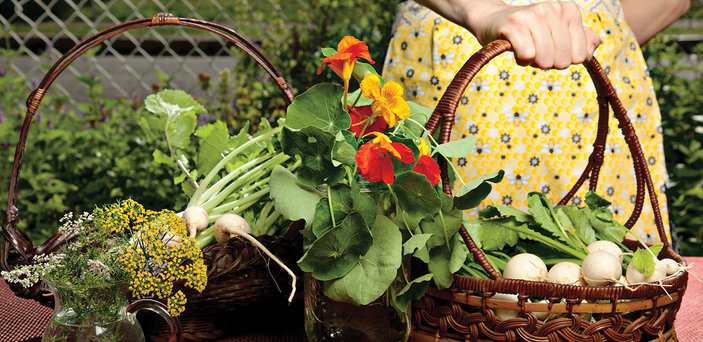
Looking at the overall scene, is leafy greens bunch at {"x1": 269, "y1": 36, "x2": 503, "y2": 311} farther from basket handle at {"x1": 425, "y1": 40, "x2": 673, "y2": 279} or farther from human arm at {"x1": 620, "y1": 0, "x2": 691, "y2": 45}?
human arm at {"x1": 620, "y1": 0, "x2": 691, "y2": 45}

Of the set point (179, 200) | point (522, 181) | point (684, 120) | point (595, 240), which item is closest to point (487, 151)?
point (522, 181)

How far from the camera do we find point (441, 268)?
28.4 inches

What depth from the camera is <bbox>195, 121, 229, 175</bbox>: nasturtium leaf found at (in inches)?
41.4

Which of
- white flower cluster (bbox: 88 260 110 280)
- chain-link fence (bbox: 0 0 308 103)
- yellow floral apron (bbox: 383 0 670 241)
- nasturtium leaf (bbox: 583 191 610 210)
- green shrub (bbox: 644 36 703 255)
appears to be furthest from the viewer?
chain-link fence (bbox: 0 0 308 103)

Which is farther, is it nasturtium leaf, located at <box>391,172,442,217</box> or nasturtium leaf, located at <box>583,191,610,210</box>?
nasturtium leaf, located at <box>583,191,610,210</box>

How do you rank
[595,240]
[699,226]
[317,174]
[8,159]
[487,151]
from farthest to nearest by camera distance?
[699,226] < [8,159] < [487,151] < [595,240] < [317,174]

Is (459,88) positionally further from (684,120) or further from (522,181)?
(684,120)

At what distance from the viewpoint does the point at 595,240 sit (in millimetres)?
915

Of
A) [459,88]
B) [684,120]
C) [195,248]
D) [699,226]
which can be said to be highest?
[459,88]

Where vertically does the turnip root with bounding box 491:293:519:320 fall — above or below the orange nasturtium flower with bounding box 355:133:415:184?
below

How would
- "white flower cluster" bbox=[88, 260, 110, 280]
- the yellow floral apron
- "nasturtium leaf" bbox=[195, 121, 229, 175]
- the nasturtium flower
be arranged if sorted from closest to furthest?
"white flower cluster" bbox=[88, 260, 110, 280], the nasturtium flower, "nasturtium leaf" bbox=[195, 121, 229, 175], the yellow floral apron

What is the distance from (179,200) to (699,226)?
2283 mm

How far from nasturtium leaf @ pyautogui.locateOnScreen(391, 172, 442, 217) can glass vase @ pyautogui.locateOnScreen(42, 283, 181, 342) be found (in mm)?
312

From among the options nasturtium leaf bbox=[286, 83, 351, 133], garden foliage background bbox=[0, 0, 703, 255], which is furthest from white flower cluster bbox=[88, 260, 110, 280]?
garden foliage background bbox=[0, 0, 703, 255]
